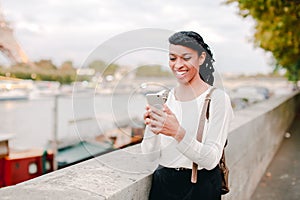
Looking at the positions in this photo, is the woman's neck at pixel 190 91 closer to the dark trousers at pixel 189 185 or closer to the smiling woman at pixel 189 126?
the smiling woman at pixel 189 126

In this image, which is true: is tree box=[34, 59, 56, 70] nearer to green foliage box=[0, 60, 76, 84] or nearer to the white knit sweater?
green foliage box=[0, 60, 76, 84]

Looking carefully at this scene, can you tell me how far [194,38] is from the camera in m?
1.51

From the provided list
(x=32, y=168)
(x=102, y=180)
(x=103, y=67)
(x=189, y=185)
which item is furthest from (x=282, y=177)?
(x=103, y=67)

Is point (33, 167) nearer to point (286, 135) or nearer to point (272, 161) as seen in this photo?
point (272, 161)

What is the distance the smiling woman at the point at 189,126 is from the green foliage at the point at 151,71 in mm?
93

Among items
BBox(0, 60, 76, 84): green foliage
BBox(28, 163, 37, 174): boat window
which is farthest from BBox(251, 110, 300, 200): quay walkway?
BBox(28, 163, 37, 174): boat window

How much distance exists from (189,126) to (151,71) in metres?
0.31

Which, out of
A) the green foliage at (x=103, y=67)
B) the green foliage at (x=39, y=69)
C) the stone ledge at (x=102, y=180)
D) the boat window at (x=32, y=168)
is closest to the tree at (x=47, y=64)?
the green foliage at (x=39, y=69)

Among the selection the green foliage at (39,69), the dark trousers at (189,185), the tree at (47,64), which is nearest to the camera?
the dark trousers at (189,185)

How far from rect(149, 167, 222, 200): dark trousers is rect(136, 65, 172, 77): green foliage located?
47 centimetres

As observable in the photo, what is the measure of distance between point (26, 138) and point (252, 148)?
16130 millimetres

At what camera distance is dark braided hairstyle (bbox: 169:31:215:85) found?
1.48 meters

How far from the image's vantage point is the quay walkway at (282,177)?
4695 millimetres

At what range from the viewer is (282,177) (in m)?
5.57
